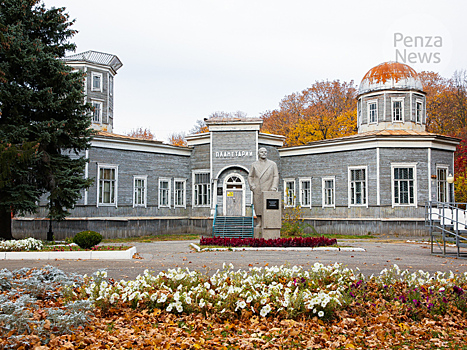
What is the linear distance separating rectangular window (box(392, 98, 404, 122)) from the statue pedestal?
1774 cm

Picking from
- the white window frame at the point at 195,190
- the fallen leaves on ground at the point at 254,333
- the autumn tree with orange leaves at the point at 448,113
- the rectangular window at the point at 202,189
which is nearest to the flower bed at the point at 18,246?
the fallen leaves on ground at the point at 254,333

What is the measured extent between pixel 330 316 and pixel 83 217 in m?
23.3

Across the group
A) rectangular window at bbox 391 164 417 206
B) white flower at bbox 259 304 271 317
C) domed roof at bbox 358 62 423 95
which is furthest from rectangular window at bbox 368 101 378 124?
white flower at bbox 259 304 271 317

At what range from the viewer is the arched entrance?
30.5m

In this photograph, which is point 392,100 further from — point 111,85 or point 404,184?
point 111,85

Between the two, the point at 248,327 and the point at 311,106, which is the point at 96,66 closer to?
the point at 311,106

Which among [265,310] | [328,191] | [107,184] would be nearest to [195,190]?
[107,184]

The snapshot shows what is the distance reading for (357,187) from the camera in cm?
2977

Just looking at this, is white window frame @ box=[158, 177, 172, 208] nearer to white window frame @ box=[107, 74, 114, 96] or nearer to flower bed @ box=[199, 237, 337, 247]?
white window frame @ box=[107, 74, 114, 96]

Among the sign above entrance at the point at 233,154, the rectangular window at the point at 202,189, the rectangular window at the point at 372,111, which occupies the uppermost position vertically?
the rectangular window at the point at 372,111

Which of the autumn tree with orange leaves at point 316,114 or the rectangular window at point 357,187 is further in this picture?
the autumn tree with orange leaves at point 316,114

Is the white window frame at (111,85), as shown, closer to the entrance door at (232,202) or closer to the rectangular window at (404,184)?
the entrance door at (232,202)

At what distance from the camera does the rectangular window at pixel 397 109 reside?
3228 centimetres

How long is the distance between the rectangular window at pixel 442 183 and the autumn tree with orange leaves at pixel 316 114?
15511 mm
